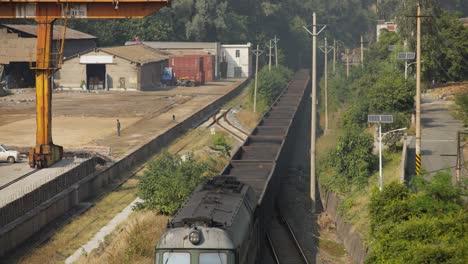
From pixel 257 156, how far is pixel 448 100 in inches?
1129

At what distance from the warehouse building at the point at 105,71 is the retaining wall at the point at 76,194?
30282 millimetres

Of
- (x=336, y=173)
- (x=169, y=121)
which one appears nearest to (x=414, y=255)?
(x=336, y=173)

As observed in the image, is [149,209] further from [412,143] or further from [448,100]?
[448,100]

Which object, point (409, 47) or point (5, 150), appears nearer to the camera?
point (5, 150)

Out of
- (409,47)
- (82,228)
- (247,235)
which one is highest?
(409,47)

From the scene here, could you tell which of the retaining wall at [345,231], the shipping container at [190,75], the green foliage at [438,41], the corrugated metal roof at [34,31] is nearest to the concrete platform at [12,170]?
the retaining wall at [345,231]

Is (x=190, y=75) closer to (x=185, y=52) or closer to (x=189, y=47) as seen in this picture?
(x=185, y=52)

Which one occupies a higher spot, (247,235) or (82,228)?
(247,235)

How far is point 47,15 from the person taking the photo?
132 feet

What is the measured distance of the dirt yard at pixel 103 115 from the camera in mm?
53094

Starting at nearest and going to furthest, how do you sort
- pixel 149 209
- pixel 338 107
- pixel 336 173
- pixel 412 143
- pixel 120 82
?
pixel 149 209
pixel 336 173
pixel 412 143
pixel 338 107
pixel 120 82

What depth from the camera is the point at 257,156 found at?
1564 inches

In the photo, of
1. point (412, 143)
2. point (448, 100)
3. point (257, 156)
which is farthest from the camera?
point (448, 100)

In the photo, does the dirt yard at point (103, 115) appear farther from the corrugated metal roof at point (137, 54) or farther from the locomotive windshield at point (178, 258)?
the locomotive windshield at point (178, 258)
